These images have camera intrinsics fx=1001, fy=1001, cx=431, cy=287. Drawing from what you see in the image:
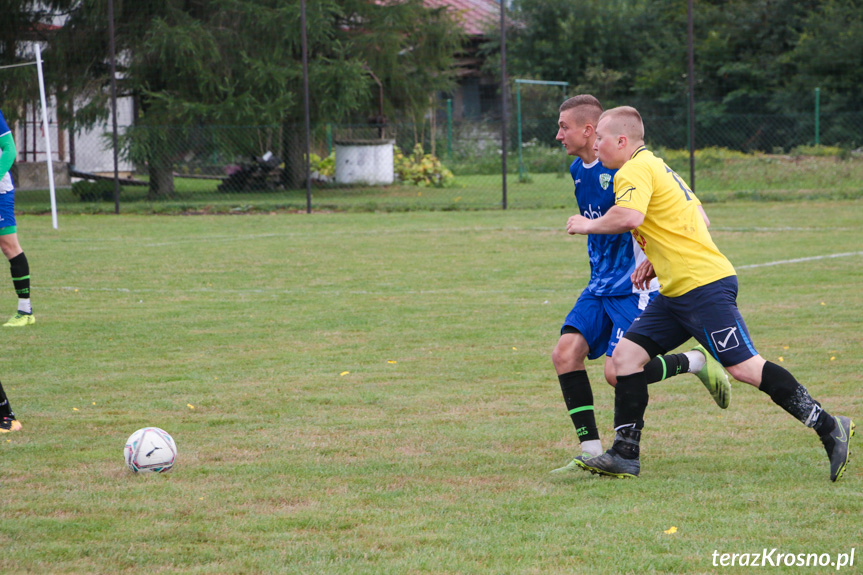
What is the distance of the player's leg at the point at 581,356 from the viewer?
4652 millimetres

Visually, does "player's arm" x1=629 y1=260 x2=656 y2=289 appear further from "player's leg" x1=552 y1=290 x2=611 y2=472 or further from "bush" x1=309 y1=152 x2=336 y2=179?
"bush" x1=309 y1=152 x2=336 y2=179

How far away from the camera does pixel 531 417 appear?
5484 millimetres

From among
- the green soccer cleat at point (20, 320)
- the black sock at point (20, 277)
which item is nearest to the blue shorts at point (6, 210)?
the black sock at point (20, 277)

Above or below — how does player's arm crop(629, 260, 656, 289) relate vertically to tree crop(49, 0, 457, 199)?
below

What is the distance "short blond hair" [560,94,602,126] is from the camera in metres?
4.67

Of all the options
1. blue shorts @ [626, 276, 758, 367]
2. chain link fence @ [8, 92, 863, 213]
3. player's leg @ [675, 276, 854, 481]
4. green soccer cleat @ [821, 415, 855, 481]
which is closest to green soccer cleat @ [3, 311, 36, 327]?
blue shorts @ [626, 276, 758, 367]

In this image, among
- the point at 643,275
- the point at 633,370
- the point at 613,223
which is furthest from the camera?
the point at 643,275

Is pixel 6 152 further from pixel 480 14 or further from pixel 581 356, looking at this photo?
pixel 480 14

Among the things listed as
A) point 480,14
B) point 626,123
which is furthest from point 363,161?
point 626,123

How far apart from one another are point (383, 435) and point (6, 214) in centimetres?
500

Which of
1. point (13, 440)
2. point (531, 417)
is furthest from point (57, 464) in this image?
point (531, 417)

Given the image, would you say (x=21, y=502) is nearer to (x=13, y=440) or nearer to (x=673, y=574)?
(x=13, y=440)

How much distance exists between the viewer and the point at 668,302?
4.36 meters

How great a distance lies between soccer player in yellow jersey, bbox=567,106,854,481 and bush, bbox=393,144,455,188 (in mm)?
22149
